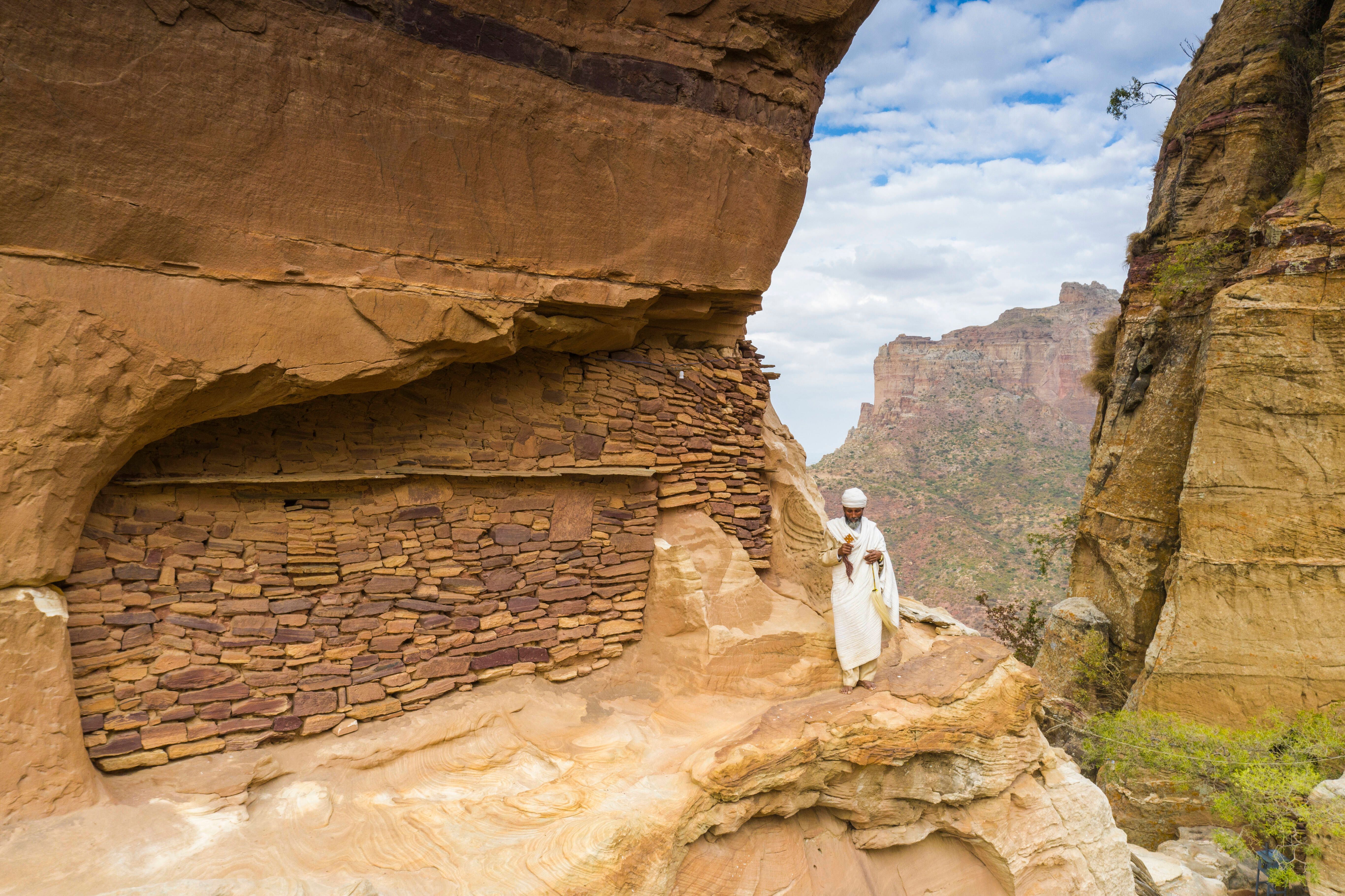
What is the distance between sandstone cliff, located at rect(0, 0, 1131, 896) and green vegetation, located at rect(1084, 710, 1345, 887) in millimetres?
4697

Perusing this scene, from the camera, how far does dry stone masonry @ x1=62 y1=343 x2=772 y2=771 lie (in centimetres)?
363

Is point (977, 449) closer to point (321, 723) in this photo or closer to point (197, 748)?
point (321, 723)

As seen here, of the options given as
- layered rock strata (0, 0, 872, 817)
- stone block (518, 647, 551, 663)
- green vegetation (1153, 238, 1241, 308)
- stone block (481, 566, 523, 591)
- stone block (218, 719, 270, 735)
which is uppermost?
green vegetation (1153, 238, 1241, 308)

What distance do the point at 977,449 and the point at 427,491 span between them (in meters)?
31.5

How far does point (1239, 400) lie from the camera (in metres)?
9.02

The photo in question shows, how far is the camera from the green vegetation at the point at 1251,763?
7.38 metres

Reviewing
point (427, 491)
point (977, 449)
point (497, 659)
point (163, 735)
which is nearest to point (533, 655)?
point (497, 659)

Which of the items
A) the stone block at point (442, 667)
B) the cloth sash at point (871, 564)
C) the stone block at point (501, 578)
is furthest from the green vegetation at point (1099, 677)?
the stone block at point (442, 667)

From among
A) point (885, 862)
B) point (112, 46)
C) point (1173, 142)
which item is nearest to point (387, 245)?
point (112, 46)

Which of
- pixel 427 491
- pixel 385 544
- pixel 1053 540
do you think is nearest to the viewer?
pixel 385 544

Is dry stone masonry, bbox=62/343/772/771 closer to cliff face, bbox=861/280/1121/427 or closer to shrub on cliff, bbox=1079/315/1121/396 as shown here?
shrub on cliff, bbox=1079/315/1121/396

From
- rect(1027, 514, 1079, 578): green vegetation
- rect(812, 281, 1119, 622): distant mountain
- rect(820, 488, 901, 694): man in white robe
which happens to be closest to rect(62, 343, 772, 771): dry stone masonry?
rect(820, 488, 901, 694): man in white robe

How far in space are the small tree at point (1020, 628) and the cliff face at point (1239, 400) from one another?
2628 mm

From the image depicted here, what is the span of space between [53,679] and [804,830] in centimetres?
466
